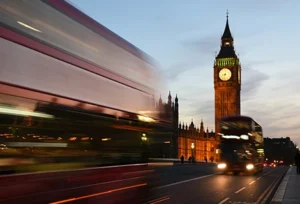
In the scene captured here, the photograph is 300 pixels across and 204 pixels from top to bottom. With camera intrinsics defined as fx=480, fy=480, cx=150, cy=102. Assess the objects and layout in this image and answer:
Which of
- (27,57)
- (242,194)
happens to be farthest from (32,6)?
(242,194)

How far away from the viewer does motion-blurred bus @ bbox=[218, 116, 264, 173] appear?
29.0m

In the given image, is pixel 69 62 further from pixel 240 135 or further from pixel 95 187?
pixel 240 135

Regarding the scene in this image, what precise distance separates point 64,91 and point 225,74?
114m

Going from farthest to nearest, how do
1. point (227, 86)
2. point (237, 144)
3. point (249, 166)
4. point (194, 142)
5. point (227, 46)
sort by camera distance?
point (227, 46), point (227, 86), point (194, 142), point (249, 166), point (237, 144)

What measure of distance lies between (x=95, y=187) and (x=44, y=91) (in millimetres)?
1775

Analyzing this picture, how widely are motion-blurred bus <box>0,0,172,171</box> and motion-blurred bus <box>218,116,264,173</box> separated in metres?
21.4

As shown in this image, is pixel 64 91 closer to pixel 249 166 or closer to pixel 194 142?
pixel 249 166

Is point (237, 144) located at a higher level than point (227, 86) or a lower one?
lower

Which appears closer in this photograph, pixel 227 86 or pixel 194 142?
pixel 194 142

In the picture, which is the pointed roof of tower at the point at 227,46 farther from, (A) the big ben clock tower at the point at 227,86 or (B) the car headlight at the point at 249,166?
(B) the car headlight at the point at 249,166

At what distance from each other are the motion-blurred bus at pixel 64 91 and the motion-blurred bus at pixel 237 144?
844 inches

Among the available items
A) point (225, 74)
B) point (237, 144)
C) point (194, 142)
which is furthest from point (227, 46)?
point (237, 144)

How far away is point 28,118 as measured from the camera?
4.75 meters

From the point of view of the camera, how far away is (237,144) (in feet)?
95.1
